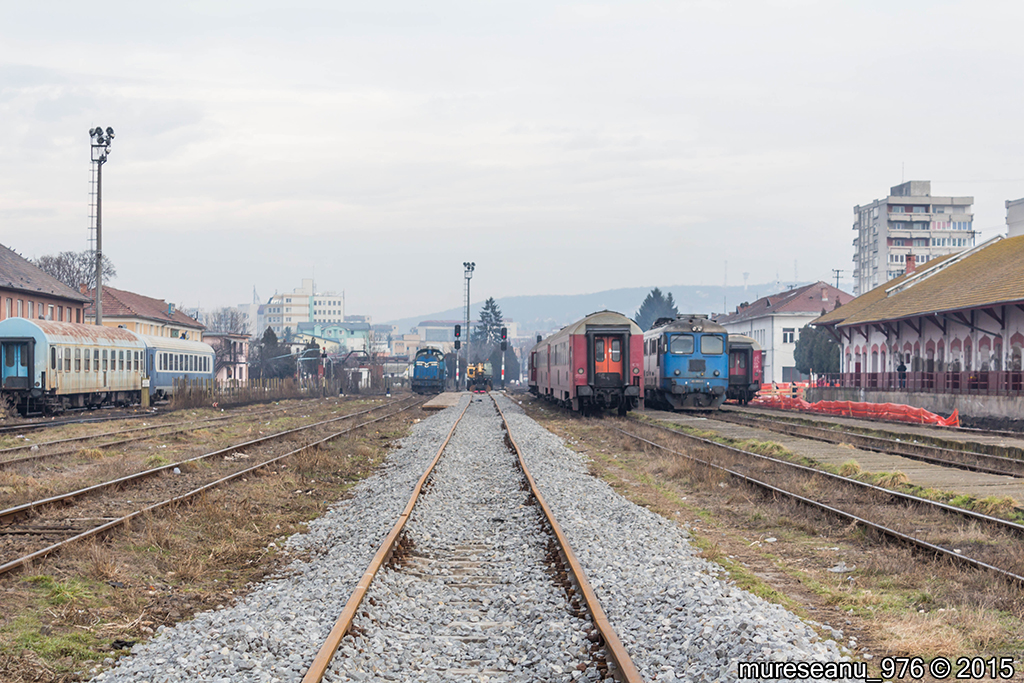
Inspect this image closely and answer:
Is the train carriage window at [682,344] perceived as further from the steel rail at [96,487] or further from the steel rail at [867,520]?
the steel rail at [96,487]

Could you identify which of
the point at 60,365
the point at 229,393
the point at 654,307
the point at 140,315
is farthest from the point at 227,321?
the point at 60,365

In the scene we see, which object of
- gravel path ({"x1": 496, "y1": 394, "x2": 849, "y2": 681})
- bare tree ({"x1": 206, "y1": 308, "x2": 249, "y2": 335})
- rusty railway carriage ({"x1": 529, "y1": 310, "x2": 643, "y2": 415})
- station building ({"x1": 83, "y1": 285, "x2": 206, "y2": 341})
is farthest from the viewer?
bare tree ({"x1": 206, "y1": 308, "x2": 249, "y2": 335})

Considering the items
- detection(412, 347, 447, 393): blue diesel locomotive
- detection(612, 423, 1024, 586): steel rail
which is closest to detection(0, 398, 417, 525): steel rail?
detection(612, 423, 1024, 586): steel rail

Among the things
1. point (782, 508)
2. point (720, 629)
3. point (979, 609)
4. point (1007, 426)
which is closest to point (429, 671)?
point (720, 629)

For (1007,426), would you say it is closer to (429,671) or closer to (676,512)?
(676,512)

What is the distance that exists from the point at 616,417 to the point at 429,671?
1088 inches

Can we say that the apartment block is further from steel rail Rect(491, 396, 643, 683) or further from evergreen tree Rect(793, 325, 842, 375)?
steel rail Rect(491, 396, 643, 683)

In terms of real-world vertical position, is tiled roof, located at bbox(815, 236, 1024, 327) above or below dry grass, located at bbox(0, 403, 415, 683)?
above

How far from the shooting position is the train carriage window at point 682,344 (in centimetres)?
3484

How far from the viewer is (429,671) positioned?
5910mm

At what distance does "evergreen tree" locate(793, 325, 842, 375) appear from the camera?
74125mm

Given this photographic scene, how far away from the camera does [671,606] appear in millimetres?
7086

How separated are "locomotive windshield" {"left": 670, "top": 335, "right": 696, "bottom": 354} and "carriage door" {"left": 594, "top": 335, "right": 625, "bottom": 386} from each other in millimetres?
4526

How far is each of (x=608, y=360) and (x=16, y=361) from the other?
19.4m
